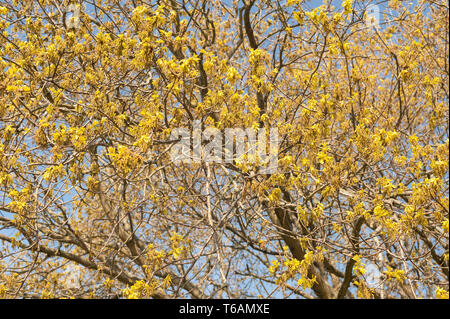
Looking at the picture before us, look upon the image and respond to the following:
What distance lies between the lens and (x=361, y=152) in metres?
3.66

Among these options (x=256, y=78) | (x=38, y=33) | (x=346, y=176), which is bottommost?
(x=346, y=176)

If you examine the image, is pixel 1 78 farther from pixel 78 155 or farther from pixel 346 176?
pixel 346 176

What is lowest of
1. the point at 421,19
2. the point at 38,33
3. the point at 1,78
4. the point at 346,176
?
the point at 346,176

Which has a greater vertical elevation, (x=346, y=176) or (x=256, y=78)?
(x=256, y=78)

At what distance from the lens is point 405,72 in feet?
12.9

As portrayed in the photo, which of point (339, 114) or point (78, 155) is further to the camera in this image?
point (339, 114)

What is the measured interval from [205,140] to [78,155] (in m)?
1.16

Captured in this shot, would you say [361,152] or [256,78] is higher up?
[256,78]

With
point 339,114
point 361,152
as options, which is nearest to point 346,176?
point 361,152
